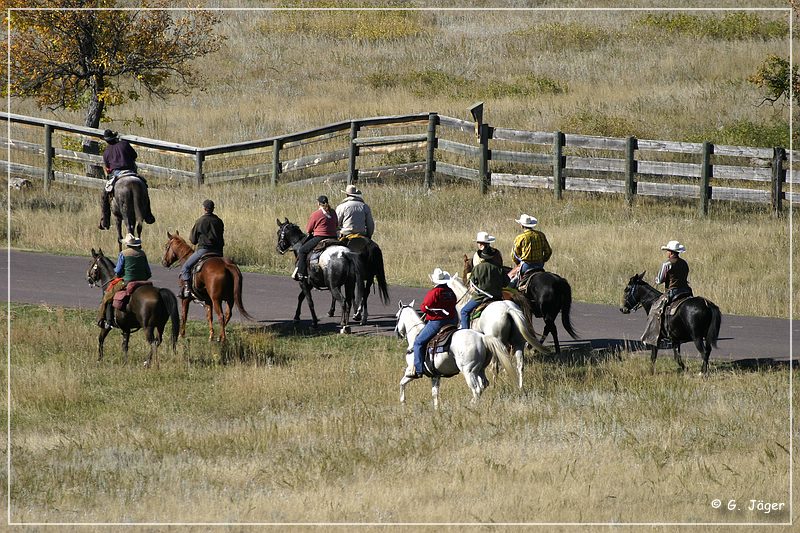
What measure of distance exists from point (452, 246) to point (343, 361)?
7966 mm

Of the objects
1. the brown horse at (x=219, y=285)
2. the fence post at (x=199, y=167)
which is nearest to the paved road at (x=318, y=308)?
the brown horse at (x=219, y=285)

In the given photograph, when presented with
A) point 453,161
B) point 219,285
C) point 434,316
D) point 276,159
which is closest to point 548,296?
point 434,316

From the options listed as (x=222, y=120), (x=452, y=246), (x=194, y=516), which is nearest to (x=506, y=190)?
(x=452, y=246)

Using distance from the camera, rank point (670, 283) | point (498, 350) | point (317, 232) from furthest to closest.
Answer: point (317, 232) < point (670, 283) < point (498, 350)

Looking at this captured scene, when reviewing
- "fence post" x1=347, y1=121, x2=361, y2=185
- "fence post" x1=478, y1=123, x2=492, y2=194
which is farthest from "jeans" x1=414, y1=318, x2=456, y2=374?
"fence post" x1=347, y1=121, x2=361, y2=185

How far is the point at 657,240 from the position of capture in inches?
985

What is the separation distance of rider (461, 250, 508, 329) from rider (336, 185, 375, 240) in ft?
13.7

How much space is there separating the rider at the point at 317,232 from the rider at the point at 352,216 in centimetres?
18

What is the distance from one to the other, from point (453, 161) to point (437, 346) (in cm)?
1845

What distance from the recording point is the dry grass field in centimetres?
1146

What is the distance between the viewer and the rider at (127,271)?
16922mm

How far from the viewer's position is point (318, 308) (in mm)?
21141

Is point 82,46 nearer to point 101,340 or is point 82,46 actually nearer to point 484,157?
point 484,157

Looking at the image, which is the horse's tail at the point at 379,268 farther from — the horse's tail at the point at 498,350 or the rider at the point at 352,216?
the horse's tail at the point at 498,350
